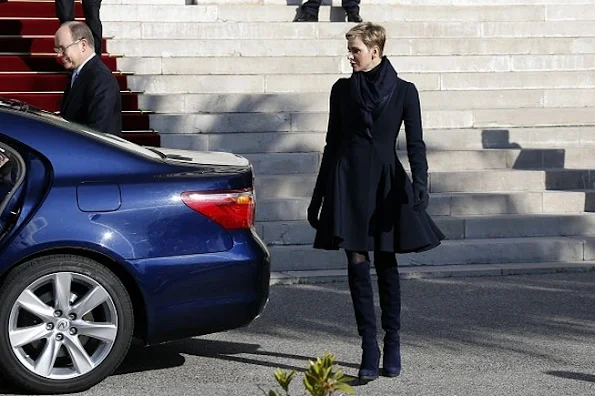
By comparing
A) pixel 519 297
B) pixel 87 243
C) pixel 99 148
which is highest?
pixel 99 148

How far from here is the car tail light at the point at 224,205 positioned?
23.7 ft

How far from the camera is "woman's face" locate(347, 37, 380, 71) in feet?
23.5

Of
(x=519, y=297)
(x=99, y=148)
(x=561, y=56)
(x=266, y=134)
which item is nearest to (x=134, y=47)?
(x=266, y=134)

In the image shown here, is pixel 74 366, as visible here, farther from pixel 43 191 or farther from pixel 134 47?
pixel 134 47

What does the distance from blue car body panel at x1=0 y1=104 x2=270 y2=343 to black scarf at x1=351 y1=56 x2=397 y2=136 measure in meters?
0.74

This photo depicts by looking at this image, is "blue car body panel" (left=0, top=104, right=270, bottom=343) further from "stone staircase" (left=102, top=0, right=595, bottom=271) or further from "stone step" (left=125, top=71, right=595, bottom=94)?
"stone step" (left=125, top=71, right=595, bottom=94)

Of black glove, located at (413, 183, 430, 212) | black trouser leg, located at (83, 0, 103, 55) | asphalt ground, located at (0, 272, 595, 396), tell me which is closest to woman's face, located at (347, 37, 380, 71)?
black glove, located at (413, 183, 430, 212)

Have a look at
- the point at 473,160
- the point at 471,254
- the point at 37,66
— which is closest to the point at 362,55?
the point at 471,254

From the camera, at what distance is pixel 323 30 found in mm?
15047

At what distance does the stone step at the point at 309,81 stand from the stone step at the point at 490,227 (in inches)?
111

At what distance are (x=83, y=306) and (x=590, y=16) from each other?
1068 centimetres

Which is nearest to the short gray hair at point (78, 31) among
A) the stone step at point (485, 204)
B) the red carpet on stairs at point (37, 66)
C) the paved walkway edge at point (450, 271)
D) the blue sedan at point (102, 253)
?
the blue sedan at point (102, 253)

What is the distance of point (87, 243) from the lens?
6.98 m

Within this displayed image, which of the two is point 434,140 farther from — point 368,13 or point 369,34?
point 369,34
